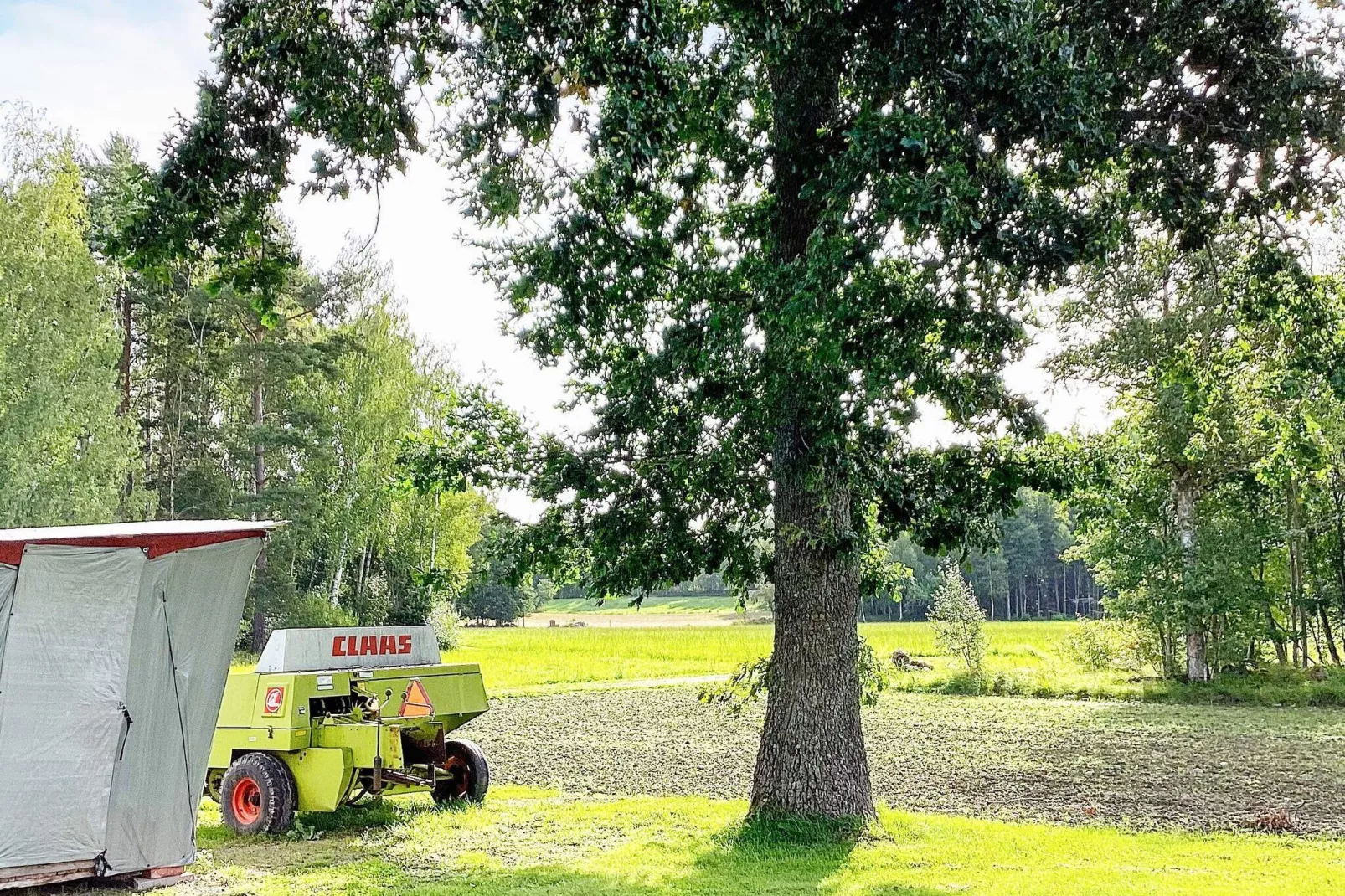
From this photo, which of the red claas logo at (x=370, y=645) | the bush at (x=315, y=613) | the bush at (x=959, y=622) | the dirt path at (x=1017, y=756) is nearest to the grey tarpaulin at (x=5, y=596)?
the red claas logo at (x=370, y=645)

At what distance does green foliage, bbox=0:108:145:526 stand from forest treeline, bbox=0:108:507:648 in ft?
0.22

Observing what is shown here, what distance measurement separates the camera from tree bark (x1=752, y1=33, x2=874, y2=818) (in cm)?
887

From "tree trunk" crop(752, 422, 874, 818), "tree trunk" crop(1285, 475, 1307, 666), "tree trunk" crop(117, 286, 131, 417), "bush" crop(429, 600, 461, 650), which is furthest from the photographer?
"bush" crop(429, 600, 461, 650)

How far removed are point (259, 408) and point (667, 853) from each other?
31.5 meters

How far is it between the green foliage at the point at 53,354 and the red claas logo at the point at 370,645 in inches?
655

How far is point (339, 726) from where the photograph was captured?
9.39 m

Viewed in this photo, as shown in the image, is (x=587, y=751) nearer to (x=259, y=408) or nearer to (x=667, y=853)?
(x=667, y=853)

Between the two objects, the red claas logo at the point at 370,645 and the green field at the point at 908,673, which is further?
the green field at the point at 908,673

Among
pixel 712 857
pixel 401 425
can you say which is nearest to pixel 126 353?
pixel 401 425

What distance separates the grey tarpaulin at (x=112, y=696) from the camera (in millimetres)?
6684

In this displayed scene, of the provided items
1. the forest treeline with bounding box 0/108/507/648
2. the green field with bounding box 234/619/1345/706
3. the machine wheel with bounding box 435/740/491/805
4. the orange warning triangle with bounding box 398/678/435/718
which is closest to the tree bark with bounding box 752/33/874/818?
the machine wheel with bounding box 435/740/491/805

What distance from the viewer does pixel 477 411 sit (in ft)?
35.3

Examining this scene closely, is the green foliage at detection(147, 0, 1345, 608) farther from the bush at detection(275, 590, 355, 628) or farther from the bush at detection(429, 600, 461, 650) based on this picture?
the bush at detection(429, 600, 461, 650)

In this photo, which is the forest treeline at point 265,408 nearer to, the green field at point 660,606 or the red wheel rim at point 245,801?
the red wheel rim at point 245,801
